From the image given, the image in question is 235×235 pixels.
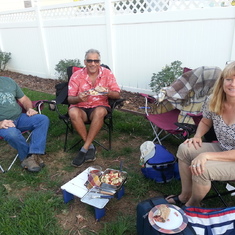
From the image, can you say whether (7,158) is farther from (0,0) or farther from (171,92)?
(0,0)

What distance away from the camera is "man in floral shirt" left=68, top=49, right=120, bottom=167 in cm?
287

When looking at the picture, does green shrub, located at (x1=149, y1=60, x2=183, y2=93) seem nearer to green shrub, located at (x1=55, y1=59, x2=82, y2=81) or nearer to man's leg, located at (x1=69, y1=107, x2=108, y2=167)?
man's leg, located at (x1=69, y1=107, x2=108, y2=167)

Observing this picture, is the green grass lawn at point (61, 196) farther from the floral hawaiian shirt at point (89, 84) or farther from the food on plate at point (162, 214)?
the floral hawaiian shirt at point (89, 84)

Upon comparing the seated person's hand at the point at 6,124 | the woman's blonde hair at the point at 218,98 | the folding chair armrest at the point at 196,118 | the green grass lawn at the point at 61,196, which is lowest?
the green grass lawn at the point at 61,196

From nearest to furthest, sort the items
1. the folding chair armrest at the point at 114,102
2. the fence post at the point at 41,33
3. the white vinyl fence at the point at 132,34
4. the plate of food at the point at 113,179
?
the plate of food at the point at 113,179 < the folding chair armrest at the point at 114,102 < the white vinyl fence at the point at 132,34 < the fence post at the point at 41,33

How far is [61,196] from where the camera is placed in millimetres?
2350

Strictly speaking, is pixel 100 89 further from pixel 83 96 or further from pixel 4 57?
pixel 4 57

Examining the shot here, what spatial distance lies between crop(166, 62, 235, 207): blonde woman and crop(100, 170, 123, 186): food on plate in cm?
47

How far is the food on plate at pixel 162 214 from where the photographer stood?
4.94ft

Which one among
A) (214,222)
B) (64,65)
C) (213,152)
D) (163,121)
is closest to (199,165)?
(213,152)

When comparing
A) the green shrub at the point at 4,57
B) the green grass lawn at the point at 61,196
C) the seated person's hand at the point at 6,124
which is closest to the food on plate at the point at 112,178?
the green grass lawn at the point at 61,196

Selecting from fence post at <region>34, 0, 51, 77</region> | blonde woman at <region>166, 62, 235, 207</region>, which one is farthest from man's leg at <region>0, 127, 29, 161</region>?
fence post at <region>34, 0, 51, 77</region>

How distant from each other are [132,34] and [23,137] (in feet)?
9.67

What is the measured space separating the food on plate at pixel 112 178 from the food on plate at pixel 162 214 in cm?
62
